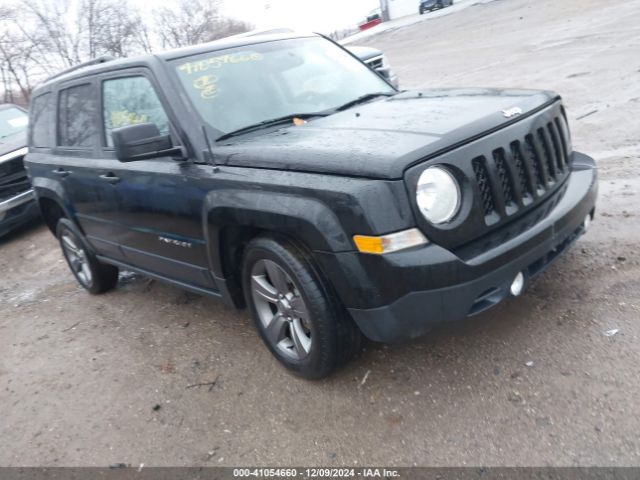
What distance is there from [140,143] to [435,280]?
1.79 metres

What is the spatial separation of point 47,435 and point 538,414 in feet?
8.81

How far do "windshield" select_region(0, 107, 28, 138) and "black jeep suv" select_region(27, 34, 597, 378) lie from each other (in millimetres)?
5279

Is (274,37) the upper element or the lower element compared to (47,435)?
upper

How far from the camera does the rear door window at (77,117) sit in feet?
14.4

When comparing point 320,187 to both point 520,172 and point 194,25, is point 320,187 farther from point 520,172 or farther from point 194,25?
point 194,25

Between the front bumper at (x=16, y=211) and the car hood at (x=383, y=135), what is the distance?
227 inches

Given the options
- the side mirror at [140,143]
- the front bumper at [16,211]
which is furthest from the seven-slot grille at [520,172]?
the front bumper at [16,211]

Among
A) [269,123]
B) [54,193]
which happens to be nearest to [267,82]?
[269,123]

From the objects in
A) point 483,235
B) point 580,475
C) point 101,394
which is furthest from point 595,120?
point 101,394

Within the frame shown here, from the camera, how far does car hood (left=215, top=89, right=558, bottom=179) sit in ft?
8.55

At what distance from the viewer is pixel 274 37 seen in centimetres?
424

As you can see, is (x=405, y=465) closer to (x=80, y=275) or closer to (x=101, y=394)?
Result: (x=101, y=394)

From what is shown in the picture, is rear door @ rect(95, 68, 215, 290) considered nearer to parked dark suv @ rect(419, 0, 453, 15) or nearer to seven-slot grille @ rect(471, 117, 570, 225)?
seven-slot grille @ rect(471, 117, 570, 225)

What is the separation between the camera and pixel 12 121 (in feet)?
30.2
